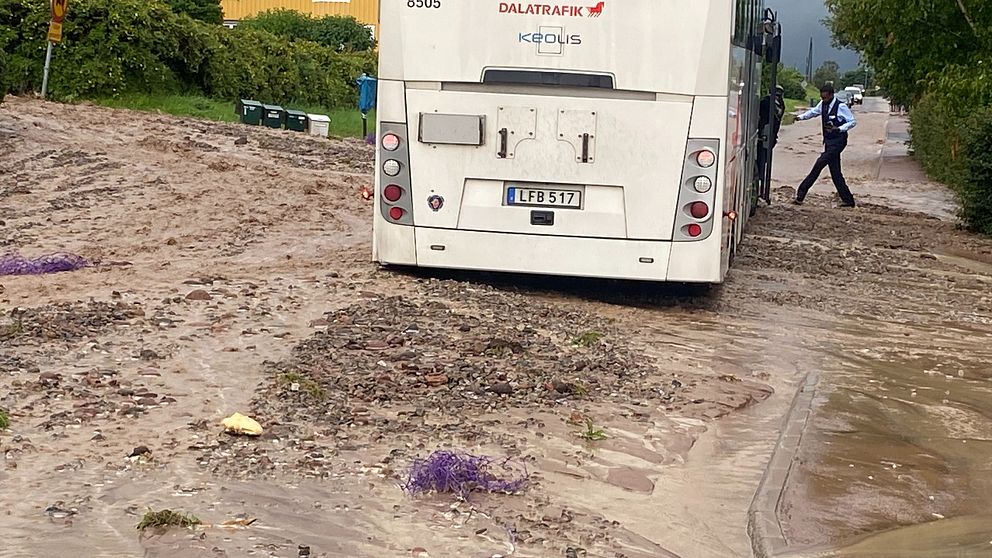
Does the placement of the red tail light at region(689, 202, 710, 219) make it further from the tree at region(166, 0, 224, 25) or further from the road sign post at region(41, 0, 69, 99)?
the tree at region(166, 0, 224, 25)

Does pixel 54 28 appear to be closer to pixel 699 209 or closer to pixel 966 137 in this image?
pixel 966 137

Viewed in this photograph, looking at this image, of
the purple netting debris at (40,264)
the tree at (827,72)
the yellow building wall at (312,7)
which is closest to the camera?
the purple netting debris at (40,264)

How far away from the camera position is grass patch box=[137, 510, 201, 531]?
208 inches

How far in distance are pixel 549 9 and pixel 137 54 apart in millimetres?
21935

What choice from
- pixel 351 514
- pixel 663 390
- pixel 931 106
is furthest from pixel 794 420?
pixel 931 106

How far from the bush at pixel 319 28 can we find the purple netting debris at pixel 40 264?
149 feet

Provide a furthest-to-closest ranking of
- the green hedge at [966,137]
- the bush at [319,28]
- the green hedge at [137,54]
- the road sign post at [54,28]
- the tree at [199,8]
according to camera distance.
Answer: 1. the bush at [319,28]
2. the tree at [199,8]
3. the green hedge at [137,54]
4. the road sign post at [54,28]
5. the green hedge at [966,137]

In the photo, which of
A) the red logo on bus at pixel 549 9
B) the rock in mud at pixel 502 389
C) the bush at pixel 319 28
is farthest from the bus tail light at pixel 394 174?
the bush at pixel 319 28

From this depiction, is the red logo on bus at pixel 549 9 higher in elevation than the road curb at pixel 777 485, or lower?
higher

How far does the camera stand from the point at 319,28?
190 ft

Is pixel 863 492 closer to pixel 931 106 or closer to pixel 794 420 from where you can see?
pixel 794 420

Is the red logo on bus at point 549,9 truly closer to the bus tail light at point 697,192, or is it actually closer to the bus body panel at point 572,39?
the bus body panel at point 572,39

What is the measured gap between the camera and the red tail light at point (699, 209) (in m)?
10.8

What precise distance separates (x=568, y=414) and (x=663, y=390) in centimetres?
106
